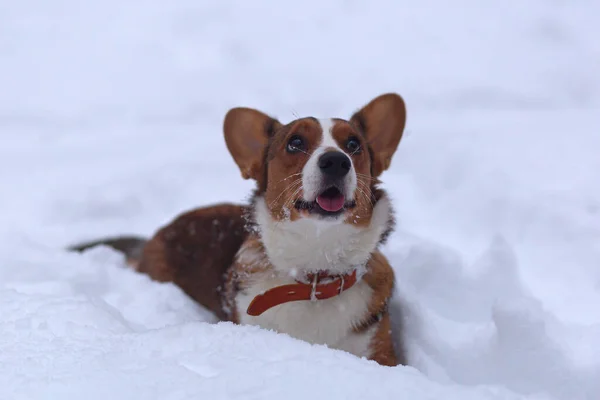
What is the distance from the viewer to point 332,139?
232 cm

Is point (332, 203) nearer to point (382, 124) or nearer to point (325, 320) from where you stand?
point (325, 320)

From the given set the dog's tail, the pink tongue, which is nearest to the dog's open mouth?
the pink tongue

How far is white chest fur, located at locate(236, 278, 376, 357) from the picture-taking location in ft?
7.50

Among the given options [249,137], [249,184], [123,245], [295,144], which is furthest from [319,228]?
[249,184]

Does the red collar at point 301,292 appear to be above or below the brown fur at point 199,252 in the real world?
above

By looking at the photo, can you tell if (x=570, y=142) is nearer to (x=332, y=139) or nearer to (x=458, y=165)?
(x=458, y=165)

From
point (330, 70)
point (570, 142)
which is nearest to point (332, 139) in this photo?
point (570, 142)

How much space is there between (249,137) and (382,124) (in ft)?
2.01

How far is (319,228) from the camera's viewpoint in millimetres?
2227

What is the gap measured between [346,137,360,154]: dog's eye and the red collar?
0.51 m

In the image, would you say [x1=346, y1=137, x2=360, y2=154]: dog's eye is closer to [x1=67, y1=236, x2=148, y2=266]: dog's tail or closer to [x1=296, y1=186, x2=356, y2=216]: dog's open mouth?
[x1=296, y1=186, x2=356, y2=216]: dog's open mouth

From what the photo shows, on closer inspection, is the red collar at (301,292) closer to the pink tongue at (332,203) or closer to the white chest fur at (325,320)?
the white chest fur at (325,320)

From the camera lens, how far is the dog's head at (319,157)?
2.12m

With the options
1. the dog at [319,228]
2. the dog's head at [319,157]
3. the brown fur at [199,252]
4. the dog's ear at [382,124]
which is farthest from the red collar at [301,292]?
the brown fur at [199,252]
